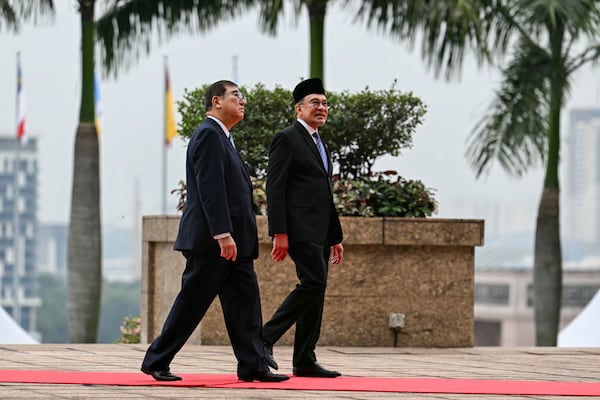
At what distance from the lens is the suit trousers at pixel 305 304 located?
834cm

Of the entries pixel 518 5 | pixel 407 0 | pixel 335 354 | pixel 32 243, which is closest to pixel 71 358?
pixel 335 354

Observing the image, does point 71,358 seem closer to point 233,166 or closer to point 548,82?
point 233,166

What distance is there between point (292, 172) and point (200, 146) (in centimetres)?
88

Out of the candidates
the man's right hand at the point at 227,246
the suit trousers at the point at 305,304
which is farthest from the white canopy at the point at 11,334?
the man's right hand at the point at 227,246

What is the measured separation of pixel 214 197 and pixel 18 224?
18484cm

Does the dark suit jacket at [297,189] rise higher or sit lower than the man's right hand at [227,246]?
higher

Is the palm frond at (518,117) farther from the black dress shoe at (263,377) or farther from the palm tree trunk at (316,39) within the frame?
the black dress shoe at (263,377)

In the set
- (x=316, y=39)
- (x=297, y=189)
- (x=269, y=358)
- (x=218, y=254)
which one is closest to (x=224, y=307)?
(x=218, y=254)

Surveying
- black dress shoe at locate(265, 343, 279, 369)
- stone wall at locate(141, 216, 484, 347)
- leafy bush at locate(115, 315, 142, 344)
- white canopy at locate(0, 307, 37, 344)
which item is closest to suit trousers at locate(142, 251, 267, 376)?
black dress shoe at locate(265, 343, 279, 369)

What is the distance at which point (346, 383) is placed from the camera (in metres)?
8.05

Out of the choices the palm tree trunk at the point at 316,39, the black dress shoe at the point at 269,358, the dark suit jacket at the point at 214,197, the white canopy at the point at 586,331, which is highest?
the palm tree trunk at the point at 316,39

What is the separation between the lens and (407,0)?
18219 mm

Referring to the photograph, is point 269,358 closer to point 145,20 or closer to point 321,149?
point 321,149

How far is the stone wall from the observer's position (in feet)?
38.4
